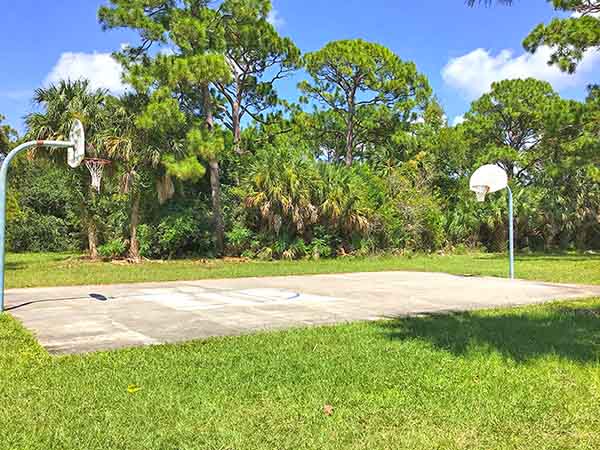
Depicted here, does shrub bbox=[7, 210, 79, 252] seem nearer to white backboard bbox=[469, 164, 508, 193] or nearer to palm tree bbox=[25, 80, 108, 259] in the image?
palm tree bbox=[25, 80, 108, 259]

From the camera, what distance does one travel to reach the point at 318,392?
3990 mm

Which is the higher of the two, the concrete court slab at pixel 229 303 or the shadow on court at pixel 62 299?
the shadow on court at pixel 62 299

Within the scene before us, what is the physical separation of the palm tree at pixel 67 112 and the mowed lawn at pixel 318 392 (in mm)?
11663

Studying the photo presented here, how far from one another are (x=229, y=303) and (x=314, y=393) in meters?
5.14

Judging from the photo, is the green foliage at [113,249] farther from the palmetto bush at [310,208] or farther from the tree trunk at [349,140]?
the tree trunk at [349,140]

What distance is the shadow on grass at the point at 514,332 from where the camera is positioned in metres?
5.27

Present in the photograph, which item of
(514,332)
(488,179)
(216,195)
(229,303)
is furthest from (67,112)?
(514,332)

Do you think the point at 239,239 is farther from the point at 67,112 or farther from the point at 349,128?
the point at 349,128

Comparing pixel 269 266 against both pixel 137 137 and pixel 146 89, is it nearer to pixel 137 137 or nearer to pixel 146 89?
pixel 137 137

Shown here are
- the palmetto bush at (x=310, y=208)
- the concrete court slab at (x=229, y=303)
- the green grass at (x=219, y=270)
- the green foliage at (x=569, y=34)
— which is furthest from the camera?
the palmetto bush at (x=310, y=208)

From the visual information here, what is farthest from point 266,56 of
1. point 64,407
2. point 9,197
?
point 64,407

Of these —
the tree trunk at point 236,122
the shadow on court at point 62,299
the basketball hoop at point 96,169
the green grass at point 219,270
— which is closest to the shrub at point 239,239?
the green grass at point 219,270

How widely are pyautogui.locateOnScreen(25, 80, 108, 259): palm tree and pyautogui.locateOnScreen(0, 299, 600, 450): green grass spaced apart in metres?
12.0

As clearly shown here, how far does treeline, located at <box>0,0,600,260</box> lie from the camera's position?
59.0 ft
